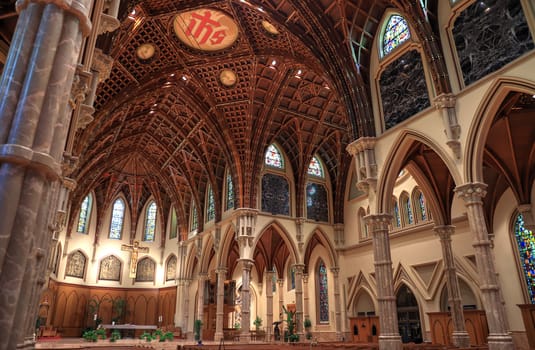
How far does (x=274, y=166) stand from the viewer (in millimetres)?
25953

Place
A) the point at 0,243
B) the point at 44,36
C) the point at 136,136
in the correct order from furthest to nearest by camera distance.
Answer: the point at 136,136, the point at 44,36, the point at 0,243

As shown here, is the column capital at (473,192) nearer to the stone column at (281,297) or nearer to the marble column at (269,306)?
the marble column at (269,306)

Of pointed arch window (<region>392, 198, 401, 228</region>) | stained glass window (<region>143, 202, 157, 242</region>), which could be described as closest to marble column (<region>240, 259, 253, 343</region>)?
pointed arch window (<region>392, 198, 401, 228</region>)

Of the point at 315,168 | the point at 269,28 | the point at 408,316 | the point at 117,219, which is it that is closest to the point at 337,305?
the point at 408,316

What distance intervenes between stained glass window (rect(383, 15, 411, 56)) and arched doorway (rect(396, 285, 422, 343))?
40.6 feet

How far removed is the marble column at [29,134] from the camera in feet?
12.3

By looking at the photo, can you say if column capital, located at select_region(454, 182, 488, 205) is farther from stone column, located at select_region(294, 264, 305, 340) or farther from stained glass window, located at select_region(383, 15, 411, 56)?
stone column, located at select_region(294, 264, 305, 340)

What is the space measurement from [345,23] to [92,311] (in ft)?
95.4

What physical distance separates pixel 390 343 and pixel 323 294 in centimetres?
1489

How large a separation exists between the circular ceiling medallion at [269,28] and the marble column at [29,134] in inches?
564

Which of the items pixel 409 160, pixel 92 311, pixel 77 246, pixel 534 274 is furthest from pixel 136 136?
pixel 534 274

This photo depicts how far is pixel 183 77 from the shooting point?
72.1 ft

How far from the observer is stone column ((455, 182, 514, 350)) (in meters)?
9.62

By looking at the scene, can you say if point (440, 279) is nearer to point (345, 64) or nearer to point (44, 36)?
point (345, 64)
